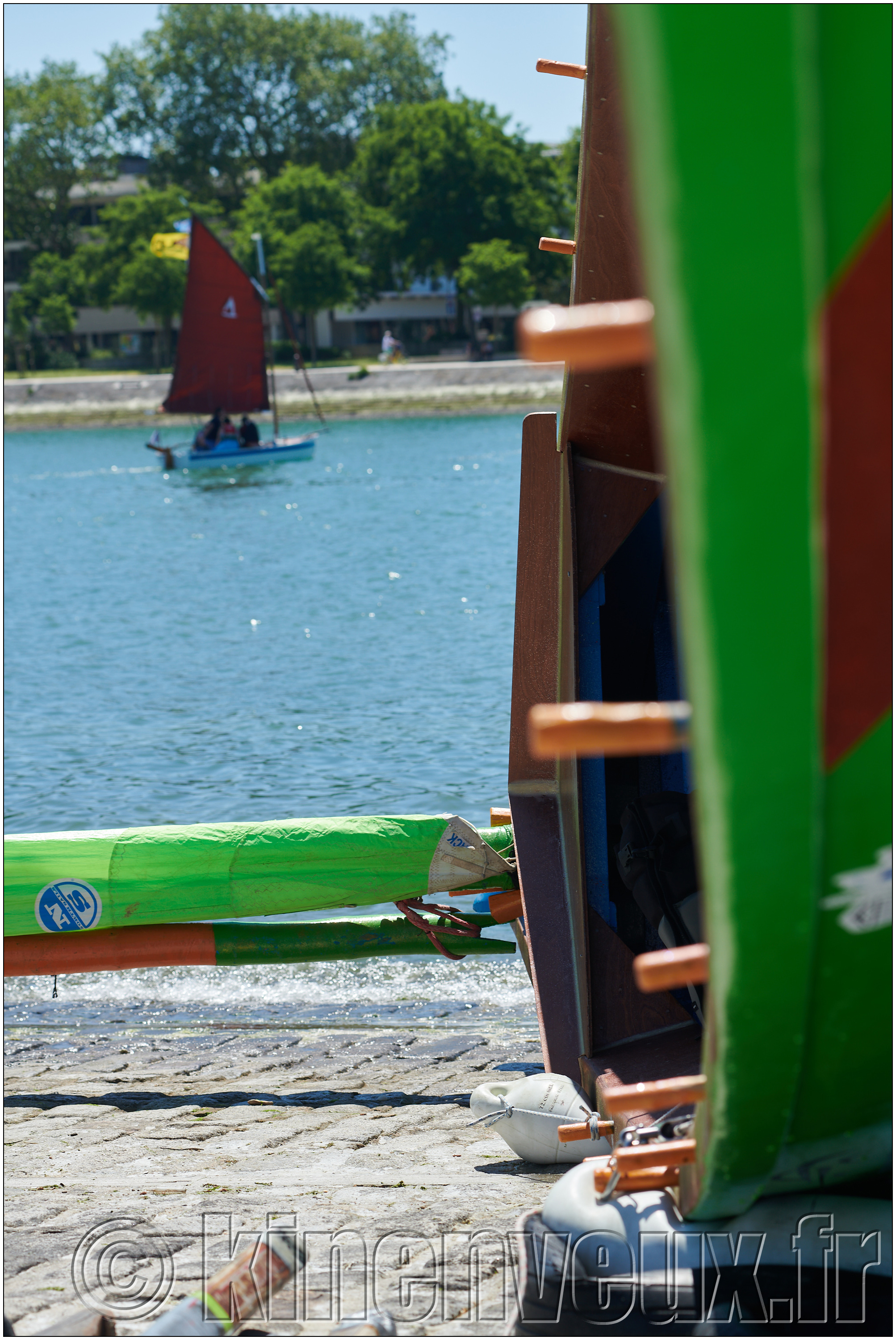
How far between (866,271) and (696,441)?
0.43 m

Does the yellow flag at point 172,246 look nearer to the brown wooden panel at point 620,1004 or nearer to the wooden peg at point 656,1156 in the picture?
the brown wooden panel at point 620,1004

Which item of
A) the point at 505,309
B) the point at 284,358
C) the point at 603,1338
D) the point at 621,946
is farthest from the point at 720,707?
the point at 505,309

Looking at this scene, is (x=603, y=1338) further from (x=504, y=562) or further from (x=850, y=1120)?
(x=504, y=562)

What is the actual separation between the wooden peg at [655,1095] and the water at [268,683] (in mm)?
4085

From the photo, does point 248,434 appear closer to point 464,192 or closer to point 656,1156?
point 464,192

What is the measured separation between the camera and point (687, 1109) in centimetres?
314

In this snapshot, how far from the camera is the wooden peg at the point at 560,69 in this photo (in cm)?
398

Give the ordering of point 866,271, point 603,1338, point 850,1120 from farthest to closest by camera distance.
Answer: point 603,1338, point 850,1120, point 866,271

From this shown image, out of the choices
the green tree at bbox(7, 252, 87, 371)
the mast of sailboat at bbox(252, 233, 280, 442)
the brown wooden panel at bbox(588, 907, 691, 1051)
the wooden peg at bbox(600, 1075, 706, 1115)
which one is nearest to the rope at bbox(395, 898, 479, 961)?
the brown wooden panel at bbox(588, 907, 691, 1051)

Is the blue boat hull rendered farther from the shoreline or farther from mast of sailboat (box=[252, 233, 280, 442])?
the shoreline

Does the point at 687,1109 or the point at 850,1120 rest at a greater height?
the point at 850,1120

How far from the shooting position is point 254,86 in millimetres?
88625

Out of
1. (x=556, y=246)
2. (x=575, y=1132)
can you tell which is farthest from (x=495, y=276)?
(x=575, y=1132)

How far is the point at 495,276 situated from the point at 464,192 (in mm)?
8535
